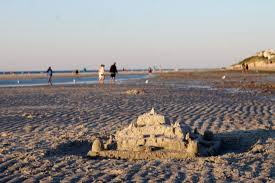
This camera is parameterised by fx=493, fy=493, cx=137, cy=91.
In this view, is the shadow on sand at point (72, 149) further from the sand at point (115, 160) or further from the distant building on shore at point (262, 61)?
the distant building on shore at point (262, 61)

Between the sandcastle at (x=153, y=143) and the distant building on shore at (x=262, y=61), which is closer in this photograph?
the sandcastle at (x=153, y=143)

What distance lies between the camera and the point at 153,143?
7.72m

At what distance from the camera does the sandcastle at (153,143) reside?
7492 mm

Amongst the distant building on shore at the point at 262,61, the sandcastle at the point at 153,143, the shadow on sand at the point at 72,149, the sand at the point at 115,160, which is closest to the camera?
the sand at the point at 115,160

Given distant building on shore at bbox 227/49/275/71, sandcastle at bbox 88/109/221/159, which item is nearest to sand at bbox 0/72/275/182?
sandcastle at bbox 88/109/221/159

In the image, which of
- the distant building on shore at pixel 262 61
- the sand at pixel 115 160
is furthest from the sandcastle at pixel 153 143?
the distant building on shore at pixel 262 61

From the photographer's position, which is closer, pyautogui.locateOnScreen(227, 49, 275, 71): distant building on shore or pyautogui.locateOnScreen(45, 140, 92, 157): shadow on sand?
pyautogui.locateOnScreen(45, 140, 92, 157): shadow on sand

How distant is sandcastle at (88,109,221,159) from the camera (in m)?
7.49

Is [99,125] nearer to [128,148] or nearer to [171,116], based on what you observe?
[171,116]

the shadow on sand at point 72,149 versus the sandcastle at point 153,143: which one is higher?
the sandcastle at point 153,143

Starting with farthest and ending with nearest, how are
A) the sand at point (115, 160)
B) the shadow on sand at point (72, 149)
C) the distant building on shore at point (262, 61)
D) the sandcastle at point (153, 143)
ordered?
the distant building on shore at point (262, 61), the shadow on sand at point (72, 149), the sandcastle at point (153, 143), the sand at point (115, 160)

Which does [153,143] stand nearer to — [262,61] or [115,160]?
[115,160]

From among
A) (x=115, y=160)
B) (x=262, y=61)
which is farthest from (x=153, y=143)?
(x=262, y=61)

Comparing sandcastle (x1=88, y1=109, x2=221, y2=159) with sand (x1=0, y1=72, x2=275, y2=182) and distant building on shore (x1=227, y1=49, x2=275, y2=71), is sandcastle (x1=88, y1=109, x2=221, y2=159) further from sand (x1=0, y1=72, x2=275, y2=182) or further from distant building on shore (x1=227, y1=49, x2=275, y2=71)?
distant building on shore (x1=227, y1=49, x2=275, y2=71)
